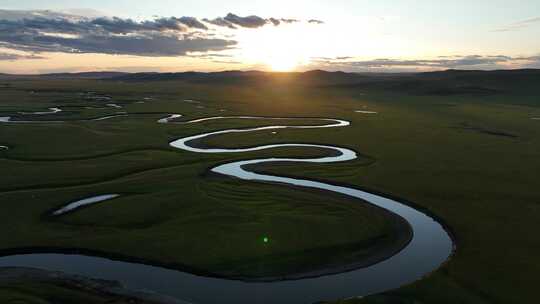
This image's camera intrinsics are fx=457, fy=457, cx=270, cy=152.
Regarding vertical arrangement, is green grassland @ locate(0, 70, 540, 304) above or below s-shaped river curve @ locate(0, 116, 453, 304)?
above

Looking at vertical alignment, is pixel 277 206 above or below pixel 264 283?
above

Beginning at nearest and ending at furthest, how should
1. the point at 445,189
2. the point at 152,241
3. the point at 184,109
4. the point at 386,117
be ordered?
1. the point at 152,241
2. the point at 445,189
3. the point at 386,117
4. the point at 184,109

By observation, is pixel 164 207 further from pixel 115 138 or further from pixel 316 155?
pixel 115 138

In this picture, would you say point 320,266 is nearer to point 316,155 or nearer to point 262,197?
point 262,197

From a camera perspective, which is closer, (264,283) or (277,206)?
(264,283)

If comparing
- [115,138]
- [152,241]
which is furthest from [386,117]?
[152,241]

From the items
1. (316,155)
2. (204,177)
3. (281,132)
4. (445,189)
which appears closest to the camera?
(445,189)

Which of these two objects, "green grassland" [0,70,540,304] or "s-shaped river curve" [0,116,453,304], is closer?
"s-shaped river curve" [0,116,453,304]

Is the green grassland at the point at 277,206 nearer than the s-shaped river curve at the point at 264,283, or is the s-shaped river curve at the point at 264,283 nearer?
the s-shaped river curve at the point at 264,283

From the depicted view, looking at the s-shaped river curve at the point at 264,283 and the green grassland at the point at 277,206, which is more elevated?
the green grassland at the point at 277,206

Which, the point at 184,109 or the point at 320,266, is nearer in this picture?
the point at 320,266

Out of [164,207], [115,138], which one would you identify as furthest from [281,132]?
[164,207]
